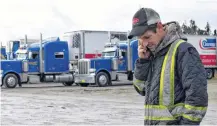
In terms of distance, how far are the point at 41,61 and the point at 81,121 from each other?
17471 mm

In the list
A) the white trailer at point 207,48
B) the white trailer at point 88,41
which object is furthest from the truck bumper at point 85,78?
the white trailer at point 207,48

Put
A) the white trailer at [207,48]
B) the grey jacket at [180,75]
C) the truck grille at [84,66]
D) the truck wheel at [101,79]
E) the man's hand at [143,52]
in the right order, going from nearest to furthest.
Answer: the grey jacket at [180,75]
the man's hand at [143,52]
the truck wheel at [101,79]
the truck grille at [84,66]
the white trailer at [207,48]

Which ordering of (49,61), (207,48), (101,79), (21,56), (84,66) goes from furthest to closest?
(207,48)
(21,56)
(49,61)
(84,66)
(101,79)

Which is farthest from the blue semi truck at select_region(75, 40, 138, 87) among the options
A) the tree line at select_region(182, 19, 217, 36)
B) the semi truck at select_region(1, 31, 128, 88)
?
the tree line at select_region(182, 19, 217, 36)

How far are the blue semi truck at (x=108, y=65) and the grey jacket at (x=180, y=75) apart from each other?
76.9ft

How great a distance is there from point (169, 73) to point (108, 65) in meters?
24.3

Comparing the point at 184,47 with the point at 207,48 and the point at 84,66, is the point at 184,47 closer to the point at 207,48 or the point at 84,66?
the point at 84,66

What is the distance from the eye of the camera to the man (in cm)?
306

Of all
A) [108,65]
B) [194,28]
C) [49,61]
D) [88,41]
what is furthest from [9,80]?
[194,28]

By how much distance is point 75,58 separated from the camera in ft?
98.0

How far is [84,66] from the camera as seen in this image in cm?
→ 2744

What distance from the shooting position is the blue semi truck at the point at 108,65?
27000 millimetres

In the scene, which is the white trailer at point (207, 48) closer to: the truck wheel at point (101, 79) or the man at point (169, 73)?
the truck wheel at point (101, 79)

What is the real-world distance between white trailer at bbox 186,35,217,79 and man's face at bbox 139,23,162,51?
112ft
